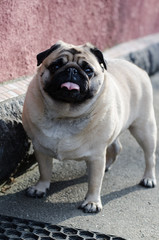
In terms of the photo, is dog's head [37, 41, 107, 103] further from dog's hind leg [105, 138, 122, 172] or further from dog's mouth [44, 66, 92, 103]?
dog's hind leg [105, 138, 122, 172]

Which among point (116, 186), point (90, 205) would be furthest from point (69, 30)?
point (90, 205)

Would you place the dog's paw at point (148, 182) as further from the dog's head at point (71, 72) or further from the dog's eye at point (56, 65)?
the dog's eye at point (56, 65)

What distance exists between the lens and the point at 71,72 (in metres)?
3.11

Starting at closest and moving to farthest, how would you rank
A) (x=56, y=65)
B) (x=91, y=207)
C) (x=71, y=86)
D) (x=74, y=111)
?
(x=71, y=86), (x=56, y=65), (x=74, y=111), (x=91, y=207)

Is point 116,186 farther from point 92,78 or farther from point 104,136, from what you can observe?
point 92,78

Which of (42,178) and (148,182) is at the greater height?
(42,178)

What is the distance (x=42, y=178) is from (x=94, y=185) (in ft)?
1.61

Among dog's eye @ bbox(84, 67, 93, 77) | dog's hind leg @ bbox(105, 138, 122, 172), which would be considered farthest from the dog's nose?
dog's hind leg @ bbox(105, 138, 122, 172)

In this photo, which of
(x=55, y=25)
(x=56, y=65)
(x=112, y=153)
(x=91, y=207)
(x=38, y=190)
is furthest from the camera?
(x=55, y=25)

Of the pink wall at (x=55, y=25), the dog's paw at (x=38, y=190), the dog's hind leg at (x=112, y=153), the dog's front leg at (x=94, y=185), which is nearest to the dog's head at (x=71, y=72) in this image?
the dog's front leg at (x=94, y=185)

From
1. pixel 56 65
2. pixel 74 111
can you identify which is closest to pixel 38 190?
pixel 74 111

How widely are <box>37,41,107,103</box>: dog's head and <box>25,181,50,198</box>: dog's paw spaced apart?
2.79ft

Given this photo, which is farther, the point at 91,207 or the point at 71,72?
the point at 91,207

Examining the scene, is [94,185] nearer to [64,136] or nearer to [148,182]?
[64,136]
